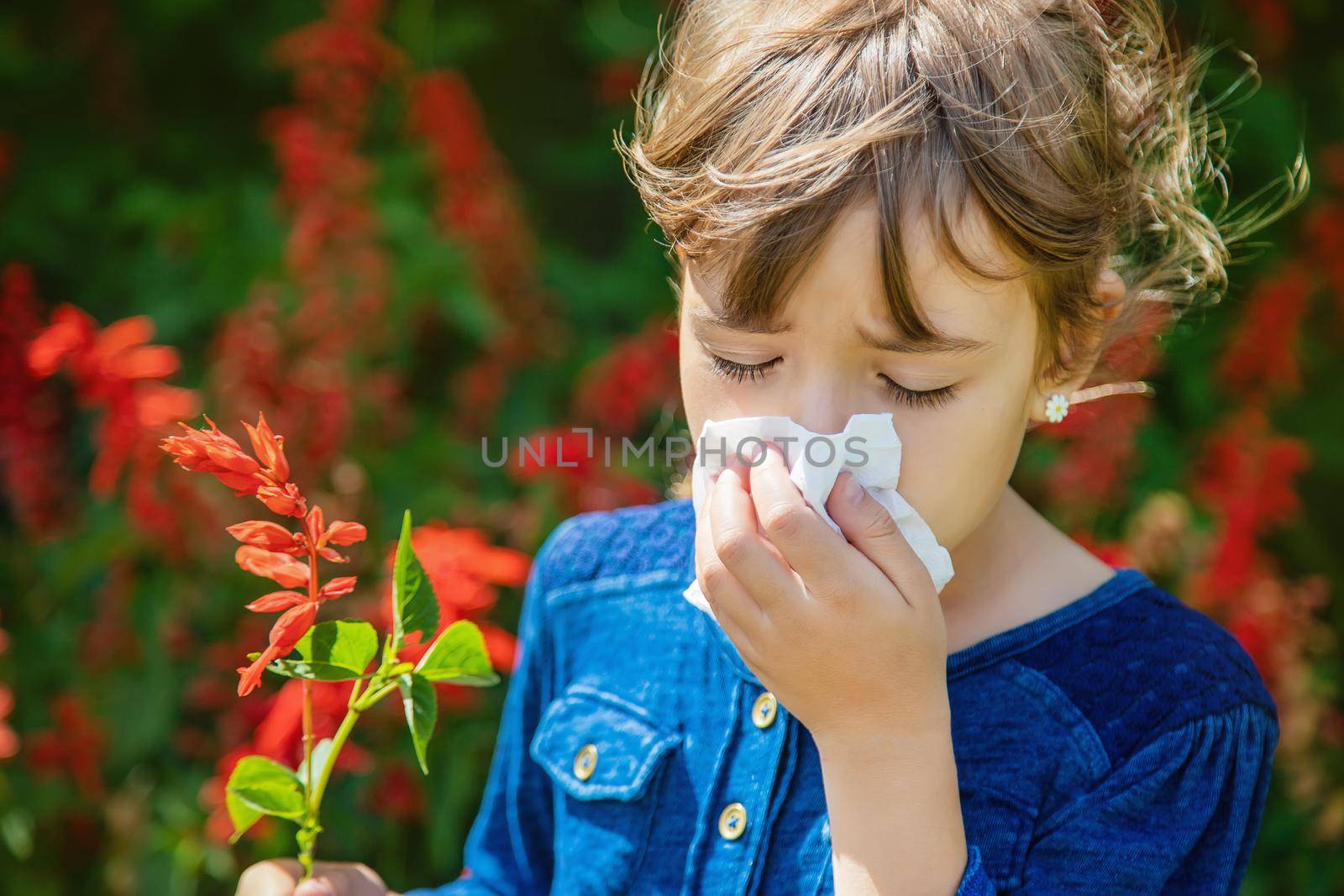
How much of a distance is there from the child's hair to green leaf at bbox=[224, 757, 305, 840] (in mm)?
451

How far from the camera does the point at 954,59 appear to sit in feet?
2.90

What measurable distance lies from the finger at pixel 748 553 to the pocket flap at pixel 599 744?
0.28 m

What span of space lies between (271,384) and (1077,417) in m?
1.24

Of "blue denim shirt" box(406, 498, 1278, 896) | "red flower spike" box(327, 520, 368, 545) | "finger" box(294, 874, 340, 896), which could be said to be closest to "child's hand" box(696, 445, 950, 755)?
"blue denim shirt" box(406, 498, 1278, 896)

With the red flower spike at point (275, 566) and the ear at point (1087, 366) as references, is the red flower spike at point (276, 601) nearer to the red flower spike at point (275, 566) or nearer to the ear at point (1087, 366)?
the red flower spike at point (275, 566)

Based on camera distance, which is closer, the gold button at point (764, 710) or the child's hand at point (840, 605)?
the child's hand at point (840, 605)

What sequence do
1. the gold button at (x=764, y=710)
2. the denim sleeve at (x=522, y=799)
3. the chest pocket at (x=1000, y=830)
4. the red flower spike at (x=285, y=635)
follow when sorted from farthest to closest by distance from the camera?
the denim sleeve at (x=522, y=799) < the gold button at (x=764, y=710) < the chest pocket at (x=1000, y=830) < the red flower spike at (x=285, y=635)

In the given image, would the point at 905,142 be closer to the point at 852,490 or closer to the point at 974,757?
the point at 852,490

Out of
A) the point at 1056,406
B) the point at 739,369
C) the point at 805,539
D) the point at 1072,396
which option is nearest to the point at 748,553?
the point at 805,539

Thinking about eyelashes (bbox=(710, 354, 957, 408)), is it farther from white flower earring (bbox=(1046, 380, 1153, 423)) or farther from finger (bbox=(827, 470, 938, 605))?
white flower earring (bbox=(1046, 380, 1153, 423))

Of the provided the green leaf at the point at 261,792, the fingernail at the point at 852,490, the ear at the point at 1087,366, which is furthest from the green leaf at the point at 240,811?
the ear at the point at 1087,366

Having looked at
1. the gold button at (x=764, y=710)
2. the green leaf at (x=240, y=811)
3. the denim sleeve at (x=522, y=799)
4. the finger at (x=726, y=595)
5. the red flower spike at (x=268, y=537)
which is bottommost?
the denim sleeve at (x=522, y=799)

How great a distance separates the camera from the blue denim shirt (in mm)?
925

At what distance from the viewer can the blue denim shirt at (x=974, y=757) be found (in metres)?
0.92
